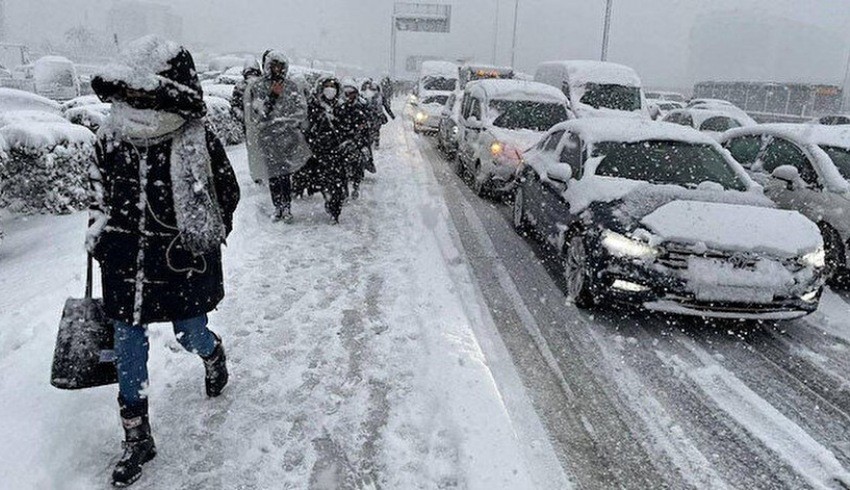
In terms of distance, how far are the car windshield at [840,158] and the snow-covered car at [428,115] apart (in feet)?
50.0

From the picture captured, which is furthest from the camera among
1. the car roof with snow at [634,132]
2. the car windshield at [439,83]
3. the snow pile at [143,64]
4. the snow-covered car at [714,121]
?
the car windshield at [439,83]

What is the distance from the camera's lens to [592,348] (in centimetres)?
460

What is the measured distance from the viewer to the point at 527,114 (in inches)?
428

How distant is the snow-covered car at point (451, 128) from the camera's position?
554 inches

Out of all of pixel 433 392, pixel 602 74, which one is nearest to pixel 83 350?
pixel 433 392

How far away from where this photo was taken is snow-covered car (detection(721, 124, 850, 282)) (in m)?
6.37

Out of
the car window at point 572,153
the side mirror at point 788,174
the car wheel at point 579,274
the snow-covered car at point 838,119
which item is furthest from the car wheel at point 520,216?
the snow-covered car at point 838,119

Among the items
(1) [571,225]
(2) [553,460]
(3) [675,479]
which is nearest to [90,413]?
(2) [553,460]

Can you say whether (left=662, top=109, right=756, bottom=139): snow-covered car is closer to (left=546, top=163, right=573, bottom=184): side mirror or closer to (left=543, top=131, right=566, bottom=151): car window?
(left=543, top=131, right=566, bottom=151): car window

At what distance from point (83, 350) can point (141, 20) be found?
471ft

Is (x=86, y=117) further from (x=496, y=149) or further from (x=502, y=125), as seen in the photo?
(x=502, y=125)

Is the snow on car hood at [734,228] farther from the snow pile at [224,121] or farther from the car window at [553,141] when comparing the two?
the snow pile at [224,121]

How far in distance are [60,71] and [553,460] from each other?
1031 inches

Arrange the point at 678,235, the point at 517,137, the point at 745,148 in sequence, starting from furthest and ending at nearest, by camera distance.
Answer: the point at 517,137
the point at 745,148
the point at 678,235
